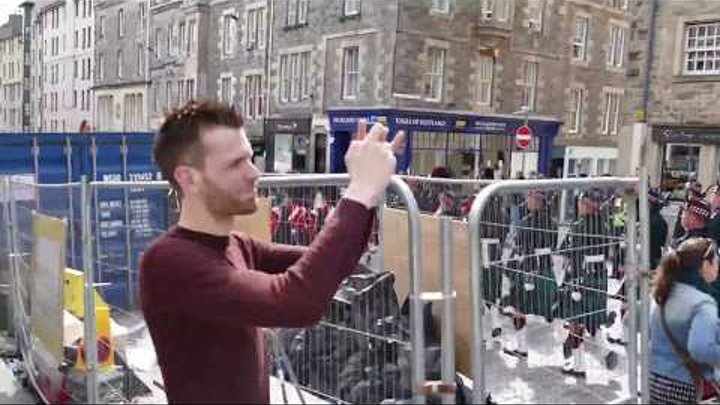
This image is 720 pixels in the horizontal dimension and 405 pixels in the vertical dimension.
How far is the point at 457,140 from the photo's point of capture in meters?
29.4

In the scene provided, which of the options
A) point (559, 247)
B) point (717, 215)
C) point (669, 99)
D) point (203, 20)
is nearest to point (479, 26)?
point (669, 99)

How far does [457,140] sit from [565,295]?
83.0 ft

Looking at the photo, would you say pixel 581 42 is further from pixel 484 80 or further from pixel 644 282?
pixel 644 282

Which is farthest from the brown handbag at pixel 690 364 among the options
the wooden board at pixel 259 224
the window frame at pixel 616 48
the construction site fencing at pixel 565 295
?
the window frame at pixel 616 48

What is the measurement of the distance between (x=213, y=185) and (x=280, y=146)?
98.1 ft

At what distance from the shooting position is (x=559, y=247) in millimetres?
4875

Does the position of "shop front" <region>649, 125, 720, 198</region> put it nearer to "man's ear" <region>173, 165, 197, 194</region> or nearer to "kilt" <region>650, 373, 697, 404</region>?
"kilt" <region>650, 373, 697, 404</region>

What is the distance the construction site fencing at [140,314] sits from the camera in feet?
10.7

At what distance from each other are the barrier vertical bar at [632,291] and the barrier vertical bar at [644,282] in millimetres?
30

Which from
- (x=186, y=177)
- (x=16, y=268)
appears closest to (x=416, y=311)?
(x=186, y=177)

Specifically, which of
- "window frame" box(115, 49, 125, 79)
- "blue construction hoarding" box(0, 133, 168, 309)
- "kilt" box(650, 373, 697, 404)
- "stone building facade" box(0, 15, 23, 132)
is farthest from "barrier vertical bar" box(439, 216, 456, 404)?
"stone building facade" box(0, 15, 23, 132)

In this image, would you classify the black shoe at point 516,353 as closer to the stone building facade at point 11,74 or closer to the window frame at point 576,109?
the window frame at point 576,109

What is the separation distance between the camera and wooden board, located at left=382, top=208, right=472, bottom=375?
3625 millimetres

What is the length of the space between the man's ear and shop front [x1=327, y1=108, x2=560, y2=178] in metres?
22.9
